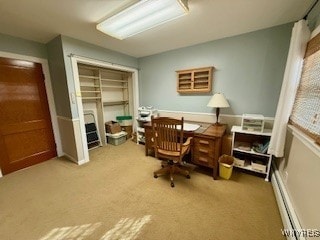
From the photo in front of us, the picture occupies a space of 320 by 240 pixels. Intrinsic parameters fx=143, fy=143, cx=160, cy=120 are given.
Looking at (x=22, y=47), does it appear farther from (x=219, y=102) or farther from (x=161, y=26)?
(x=219, y=102)

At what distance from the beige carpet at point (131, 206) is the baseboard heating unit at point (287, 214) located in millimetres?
74

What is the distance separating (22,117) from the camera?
8.57 ft

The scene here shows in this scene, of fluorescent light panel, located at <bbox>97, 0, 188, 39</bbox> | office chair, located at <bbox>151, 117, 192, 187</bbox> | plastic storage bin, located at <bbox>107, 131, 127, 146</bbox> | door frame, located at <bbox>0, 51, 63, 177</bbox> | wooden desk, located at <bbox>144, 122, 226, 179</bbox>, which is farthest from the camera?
plastic storage bin, located at <bbox>107, 131, 127, 146</bbox>

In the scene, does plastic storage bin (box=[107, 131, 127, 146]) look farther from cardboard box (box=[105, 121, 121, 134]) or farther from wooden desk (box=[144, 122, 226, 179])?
wooden desk (box=[144, 122, 226, 179])

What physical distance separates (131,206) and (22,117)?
2.58 m

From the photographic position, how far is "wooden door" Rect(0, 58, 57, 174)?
2.42m

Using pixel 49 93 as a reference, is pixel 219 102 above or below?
below

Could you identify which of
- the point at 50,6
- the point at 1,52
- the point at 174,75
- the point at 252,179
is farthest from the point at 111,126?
the point at 252,179

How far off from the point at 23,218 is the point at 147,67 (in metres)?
3.51

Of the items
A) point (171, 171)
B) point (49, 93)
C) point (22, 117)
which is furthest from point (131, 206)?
point (49, 93)

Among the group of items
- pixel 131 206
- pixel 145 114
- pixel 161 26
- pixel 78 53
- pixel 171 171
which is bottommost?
pixel 131 206

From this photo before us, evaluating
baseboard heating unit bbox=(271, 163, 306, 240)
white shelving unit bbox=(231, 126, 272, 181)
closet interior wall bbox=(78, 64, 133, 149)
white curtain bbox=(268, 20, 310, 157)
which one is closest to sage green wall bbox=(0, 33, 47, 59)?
closet interior wall bbox=(78, 64, 133, 149)

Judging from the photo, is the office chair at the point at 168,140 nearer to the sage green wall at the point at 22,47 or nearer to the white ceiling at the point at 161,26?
the white ceiling at the point at 161,26

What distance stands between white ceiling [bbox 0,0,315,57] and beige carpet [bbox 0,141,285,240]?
7.65 ft
